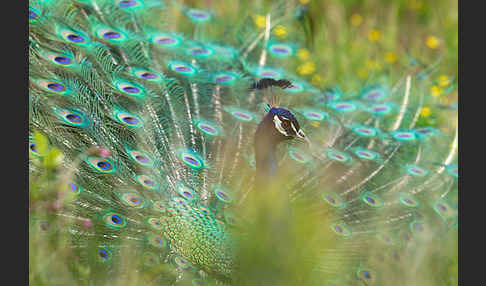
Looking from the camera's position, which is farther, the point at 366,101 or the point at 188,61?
the point at 366,101

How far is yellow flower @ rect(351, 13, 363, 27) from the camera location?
19.6 ft

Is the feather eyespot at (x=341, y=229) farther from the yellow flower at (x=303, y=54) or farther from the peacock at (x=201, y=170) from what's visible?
the yellow flower at (x=303, y=54)

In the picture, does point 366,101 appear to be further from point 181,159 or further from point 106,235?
point 106,235

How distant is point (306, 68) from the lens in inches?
186

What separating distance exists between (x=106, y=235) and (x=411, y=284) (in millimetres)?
1459

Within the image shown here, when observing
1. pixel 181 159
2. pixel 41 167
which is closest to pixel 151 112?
pixel 181 159

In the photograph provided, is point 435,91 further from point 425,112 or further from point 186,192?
point 186,192

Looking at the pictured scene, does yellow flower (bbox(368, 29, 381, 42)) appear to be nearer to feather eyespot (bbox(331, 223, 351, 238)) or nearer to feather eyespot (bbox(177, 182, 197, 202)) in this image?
feather eyespot (bbox(331, 223, 351, 238))

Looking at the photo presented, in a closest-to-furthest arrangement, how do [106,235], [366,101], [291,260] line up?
[291,260] → [106,235] → [366,101]

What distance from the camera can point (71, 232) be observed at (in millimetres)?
3117

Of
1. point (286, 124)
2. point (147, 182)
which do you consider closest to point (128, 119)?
point (147, 182)

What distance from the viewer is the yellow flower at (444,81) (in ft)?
16.4

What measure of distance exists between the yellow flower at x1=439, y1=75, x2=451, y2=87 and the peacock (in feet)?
4.63

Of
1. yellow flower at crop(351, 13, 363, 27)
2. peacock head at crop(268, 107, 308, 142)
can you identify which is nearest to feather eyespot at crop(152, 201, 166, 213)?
peacock head at crop(268, 107, 308, 142)
